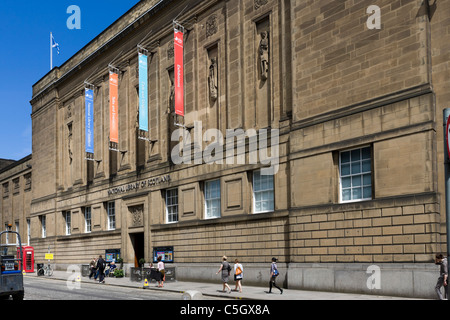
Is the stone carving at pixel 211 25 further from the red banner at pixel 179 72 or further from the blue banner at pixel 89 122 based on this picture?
the blue banner at pixel 89 122

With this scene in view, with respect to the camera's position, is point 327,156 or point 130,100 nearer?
point 327,156

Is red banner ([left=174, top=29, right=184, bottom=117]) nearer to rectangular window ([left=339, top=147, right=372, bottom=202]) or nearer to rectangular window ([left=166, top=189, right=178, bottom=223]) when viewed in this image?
rectangular window ([left=166, top=189, right=178, bottom=223])

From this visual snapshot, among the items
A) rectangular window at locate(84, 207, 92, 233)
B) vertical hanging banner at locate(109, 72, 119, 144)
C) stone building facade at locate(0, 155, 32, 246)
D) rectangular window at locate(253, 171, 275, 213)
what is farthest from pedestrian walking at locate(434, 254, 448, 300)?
stone building facade at locate(0, 155, 32, 246)

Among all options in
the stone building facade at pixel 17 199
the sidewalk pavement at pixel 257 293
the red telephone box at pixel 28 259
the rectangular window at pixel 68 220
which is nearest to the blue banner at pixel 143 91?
the sidewalk pavement at pixel 257 293

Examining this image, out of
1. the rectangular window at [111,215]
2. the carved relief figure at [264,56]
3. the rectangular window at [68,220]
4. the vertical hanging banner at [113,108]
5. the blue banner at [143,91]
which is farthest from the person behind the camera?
the rectangular window at [68,220]

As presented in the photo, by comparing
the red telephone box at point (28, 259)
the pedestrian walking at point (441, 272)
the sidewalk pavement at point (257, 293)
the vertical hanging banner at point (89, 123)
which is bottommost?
the red telephone box at point (28, 259)

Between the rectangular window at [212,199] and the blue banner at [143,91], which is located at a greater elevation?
the blue banner at [143,91]

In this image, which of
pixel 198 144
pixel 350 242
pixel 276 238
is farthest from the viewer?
pixel 198 144

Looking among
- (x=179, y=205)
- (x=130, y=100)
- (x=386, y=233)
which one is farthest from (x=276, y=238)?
(x=130, y=100)

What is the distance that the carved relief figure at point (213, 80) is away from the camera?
33.2 metres

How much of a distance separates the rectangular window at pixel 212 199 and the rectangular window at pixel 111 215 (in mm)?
12993

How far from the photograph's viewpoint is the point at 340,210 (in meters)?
23.9
